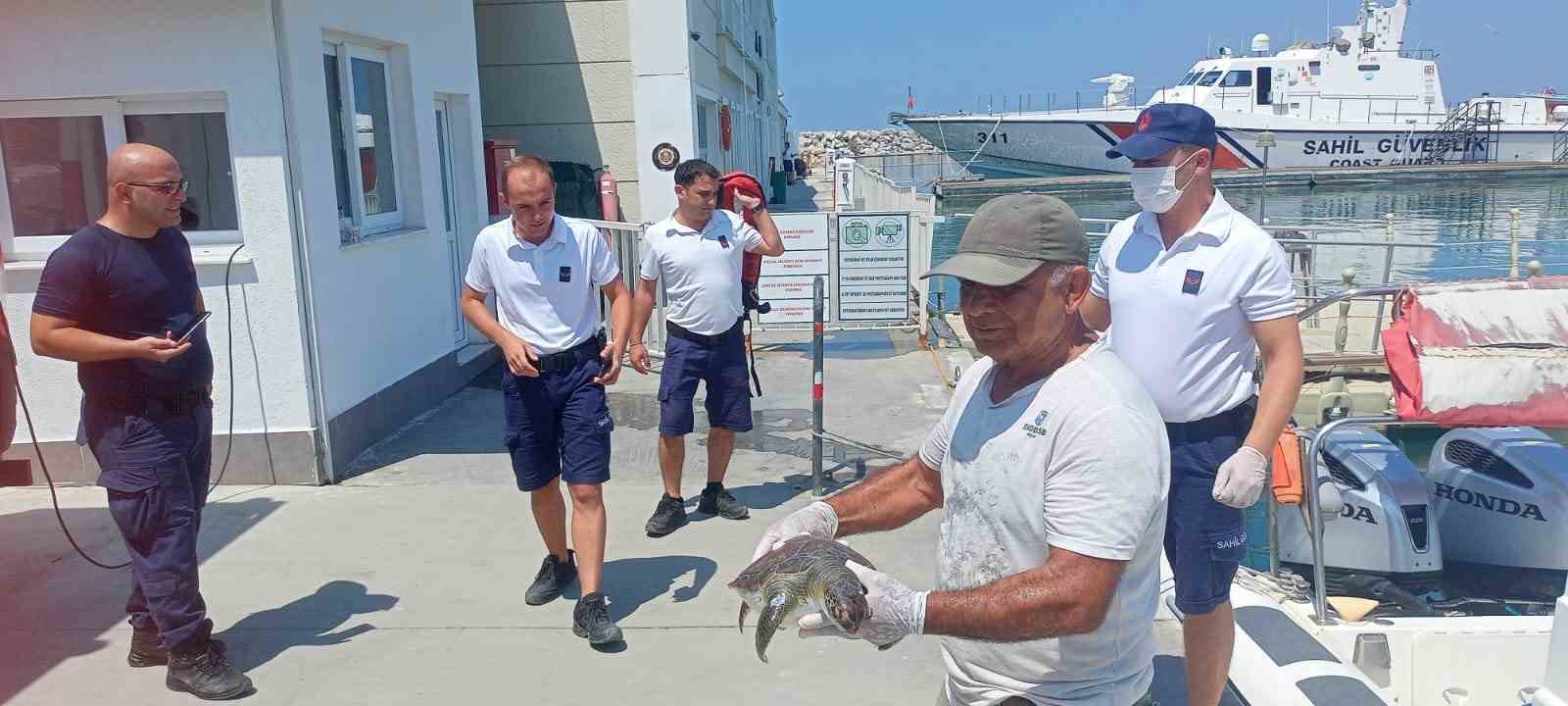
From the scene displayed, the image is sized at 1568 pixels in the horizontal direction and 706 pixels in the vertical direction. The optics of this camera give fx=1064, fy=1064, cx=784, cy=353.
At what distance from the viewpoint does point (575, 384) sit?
171 inches

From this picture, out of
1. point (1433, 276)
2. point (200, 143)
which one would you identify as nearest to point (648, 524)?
point (200, 143)

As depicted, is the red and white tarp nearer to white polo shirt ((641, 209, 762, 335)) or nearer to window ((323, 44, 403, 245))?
white polo shirt ((641, 209, 762, 335))

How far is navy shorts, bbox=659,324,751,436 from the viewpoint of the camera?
5414mm

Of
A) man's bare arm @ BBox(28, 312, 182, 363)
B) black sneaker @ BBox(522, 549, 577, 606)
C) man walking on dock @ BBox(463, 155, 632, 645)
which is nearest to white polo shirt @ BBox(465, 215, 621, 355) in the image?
man walking on dock @ BBox(463, 155, 632, 645)

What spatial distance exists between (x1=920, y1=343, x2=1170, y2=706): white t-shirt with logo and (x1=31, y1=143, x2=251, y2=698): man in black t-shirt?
285 cm

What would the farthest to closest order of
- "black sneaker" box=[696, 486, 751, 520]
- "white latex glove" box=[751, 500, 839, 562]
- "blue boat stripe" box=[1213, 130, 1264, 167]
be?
"blue boat stripe" box=[1213, 130, 1264, 167] < "black sneaker" box=[696, 486, 751, 520] < "white latex glove" box=[751, 500, 839, 562]

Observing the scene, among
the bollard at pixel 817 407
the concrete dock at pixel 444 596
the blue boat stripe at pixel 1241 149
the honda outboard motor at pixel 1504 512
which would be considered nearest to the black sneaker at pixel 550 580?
the concrete dock at pixel 444 596

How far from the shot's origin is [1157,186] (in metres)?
3.12

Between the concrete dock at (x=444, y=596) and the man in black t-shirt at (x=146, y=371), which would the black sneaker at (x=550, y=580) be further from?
the man in black t-shirt at (x=146, y=371)

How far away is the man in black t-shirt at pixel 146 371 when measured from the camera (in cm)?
355

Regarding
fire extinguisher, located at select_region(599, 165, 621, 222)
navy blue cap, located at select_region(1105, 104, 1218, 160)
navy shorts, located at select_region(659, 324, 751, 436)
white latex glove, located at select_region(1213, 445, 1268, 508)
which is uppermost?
navy blue cap, located at select_region(1105, 104, 1218, 160)

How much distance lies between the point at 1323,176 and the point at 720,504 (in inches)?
1446

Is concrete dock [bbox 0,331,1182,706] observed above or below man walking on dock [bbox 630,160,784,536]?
below

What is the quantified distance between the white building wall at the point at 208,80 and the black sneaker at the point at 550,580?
86.4 inches
